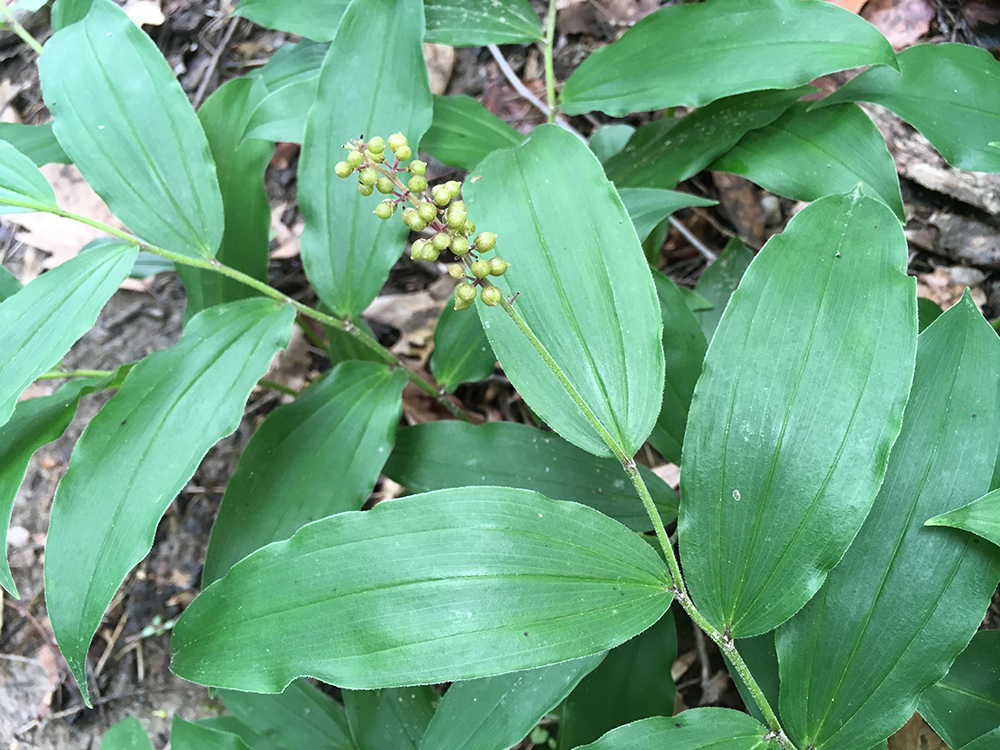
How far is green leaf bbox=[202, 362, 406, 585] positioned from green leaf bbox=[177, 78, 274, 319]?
39 cm

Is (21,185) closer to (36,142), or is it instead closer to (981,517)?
(36,142)

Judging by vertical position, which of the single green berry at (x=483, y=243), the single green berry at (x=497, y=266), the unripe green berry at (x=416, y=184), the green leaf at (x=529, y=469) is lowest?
the green leaf at (x=529, y=469)

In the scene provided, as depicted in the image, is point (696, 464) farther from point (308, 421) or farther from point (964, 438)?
point (308, 421)

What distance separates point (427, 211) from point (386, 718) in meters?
1.20

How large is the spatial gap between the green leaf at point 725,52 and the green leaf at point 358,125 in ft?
1.31

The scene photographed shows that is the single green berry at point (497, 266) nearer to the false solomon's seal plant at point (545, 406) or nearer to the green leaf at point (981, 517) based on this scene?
the false solomon's seal plant at point (545, 406)

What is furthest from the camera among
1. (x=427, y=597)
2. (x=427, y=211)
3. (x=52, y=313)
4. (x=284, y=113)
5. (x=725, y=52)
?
(x=284, y=113)

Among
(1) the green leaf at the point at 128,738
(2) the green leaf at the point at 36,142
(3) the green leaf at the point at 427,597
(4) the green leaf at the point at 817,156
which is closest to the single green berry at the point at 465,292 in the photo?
(3) the green leaf at the point at 427,597

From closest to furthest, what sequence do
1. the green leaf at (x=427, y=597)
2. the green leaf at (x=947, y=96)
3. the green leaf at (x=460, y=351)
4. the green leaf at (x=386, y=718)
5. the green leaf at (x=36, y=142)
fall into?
the green leaf at (x=427, y=597)
the green leaf at (x=947, y=96)
the green leaf at (x=386, y=718)
the green leaf at (x=460, y=351)
the green leaf at (x=36, y=142)

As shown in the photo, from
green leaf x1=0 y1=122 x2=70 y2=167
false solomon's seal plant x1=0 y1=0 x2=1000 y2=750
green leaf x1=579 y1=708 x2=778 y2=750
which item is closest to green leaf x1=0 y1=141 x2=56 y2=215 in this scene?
false solomon's seal plant x1=0 y1=0 x2=1000 y2=750

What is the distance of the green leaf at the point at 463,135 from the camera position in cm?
157

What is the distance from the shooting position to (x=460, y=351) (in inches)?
65.1

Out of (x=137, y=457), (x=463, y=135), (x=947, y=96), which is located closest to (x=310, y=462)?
(x=137, y=457)

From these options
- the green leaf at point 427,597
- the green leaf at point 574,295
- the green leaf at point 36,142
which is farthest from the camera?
the green leaf at point 36,142
